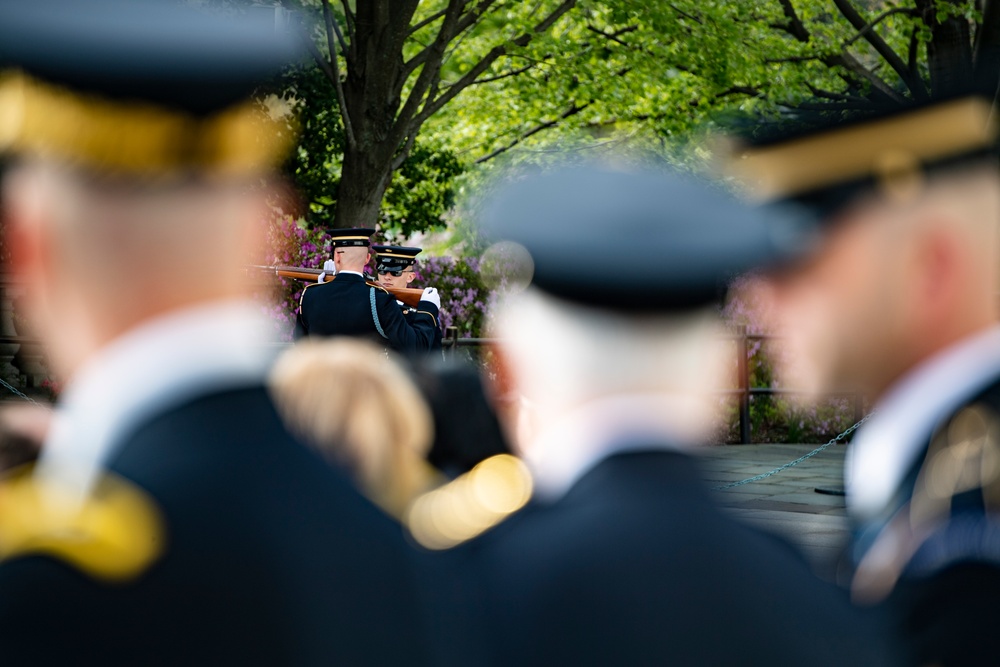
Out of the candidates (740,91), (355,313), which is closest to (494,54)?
(740,91)

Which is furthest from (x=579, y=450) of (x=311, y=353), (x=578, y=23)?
(x=578, y=23)

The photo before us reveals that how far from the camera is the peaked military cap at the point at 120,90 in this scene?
1246 mm

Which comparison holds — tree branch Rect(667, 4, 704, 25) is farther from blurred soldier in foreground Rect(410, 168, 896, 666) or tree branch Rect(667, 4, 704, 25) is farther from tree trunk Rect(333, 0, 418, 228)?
blurred soldier in foreground Rect(410, 168, 896, 666)

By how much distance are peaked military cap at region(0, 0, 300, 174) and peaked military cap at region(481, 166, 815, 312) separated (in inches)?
16.3

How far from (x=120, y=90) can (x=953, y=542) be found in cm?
111

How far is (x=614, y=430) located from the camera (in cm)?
149

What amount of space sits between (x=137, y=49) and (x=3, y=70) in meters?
0.14

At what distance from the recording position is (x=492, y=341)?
40.1ft

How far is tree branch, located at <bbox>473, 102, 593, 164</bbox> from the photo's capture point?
18844 millimetres

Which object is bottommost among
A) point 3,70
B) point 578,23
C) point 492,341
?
point 492,341

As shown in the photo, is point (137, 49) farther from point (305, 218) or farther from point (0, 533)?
point (305, 218)

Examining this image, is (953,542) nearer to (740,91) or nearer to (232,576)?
(232,576)

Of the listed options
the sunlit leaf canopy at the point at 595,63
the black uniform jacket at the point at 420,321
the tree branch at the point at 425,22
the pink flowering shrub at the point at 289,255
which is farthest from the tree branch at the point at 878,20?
the black uniform jacket at the point at 420,321

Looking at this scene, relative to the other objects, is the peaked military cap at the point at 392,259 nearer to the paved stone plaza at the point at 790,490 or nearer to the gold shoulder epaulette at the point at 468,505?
the paved stone plaza at the point at 790,490
